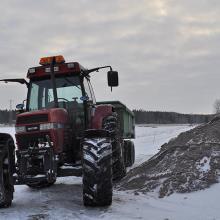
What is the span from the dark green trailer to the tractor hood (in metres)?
4.85

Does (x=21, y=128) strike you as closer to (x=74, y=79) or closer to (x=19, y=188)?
(x=74, y=79)

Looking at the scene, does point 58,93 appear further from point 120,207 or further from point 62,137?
point 120,207

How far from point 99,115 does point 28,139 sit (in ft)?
5.33

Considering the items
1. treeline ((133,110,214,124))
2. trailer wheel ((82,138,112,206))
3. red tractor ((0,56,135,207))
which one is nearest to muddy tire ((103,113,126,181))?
red tractor ((0,56,135,207))

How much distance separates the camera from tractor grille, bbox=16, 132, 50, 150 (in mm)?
8891

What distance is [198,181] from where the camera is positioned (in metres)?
9.95

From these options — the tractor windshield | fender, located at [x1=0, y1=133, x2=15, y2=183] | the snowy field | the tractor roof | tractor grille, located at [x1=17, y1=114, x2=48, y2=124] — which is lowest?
the snowy field

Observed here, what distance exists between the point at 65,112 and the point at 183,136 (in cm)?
583

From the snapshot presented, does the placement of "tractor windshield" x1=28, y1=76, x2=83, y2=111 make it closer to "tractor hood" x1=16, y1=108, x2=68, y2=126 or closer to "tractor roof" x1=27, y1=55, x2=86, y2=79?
"tractor roof" x1=27, y1=55, x2=86, y2=79

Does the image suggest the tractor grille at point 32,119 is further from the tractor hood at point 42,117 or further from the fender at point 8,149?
the fender at point 8,149

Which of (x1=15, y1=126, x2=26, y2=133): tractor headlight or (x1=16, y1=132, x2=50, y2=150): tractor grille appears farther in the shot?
(x1=15, y1=126, x2=26, y2=133): tractor headlight

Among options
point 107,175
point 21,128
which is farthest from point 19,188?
point 107,175

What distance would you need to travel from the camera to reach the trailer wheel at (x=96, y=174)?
324 inches

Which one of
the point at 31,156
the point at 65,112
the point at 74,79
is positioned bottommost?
the point at 31,156
